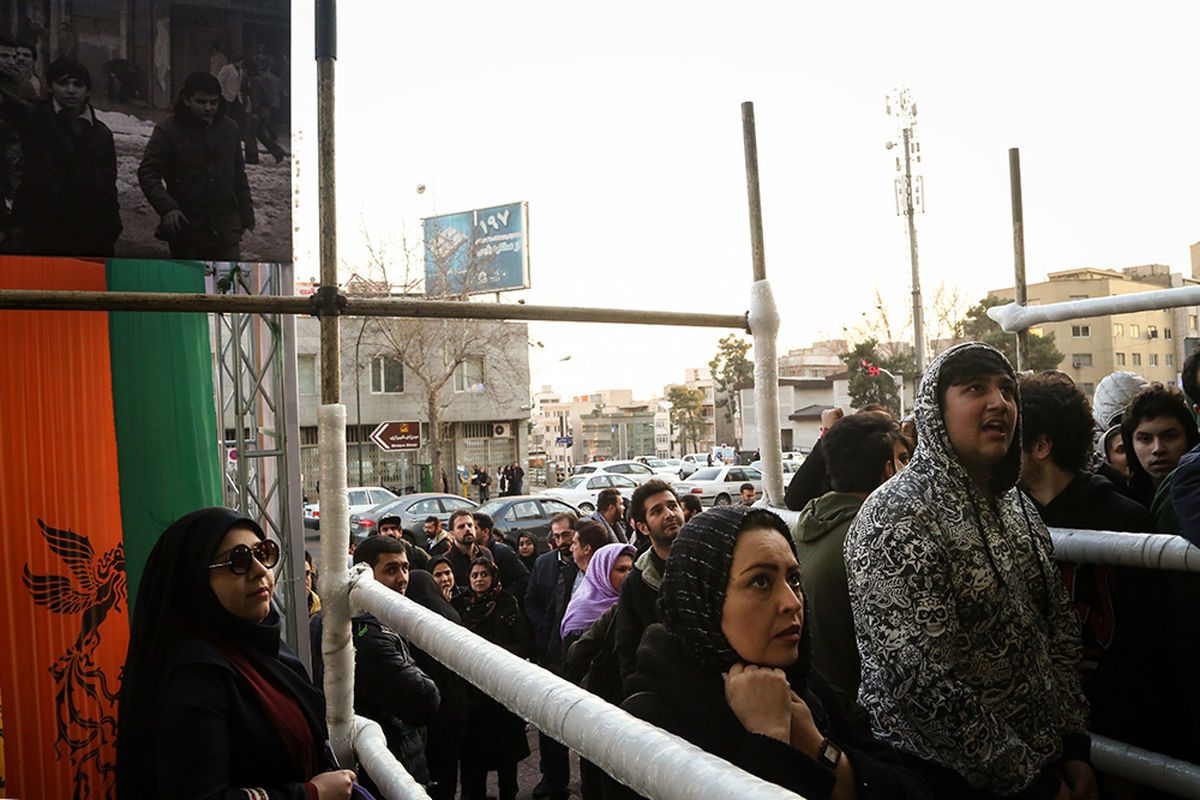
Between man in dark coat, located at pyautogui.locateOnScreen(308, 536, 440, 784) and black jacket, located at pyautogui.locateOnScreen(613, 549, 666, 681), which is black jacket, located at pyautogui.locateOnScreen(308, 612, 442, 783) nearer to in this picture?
man in dark coat, located at pyautogui.locateOnScreen(308, 536, 440, 784)

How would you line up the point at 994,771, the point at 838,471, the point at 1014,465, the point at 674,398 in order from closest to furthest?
1. the point at 994,771
2. the point at 1014,465
3. the point at 838,471
4. the point at 674,398

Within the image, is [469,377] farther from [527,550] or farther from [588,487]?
[527,550]

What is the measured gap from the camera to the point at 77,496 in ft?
11.1

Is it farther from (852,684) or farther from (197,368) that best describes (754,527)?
(197,368)

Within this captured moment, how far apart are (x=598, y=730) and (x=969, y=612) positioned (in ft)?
3.65

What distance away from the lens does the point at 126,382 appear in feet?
11.6

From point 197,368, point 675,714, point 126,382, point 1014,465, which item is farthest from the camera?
point 197,368

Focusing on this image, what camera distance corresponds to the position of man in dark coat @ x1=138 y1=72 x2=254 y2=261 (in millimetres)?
2553

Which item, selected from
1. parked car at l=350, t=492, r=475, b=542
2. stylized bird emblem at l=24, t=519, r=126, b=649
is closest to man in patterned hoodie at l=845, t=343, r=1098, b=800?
stylized bird emblem at l=24, t=519, r=126, b=649

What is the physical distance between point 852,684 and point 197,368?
2842 millimetres

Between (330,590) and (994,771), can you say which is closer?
(994,771)

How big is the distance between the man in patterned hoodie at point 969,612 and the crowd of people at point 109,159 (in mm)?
1954

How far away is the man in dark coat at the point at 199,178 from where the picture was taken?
255 cm

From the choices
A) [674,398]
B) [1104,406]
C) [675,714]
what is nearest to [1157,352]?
[674,398]
